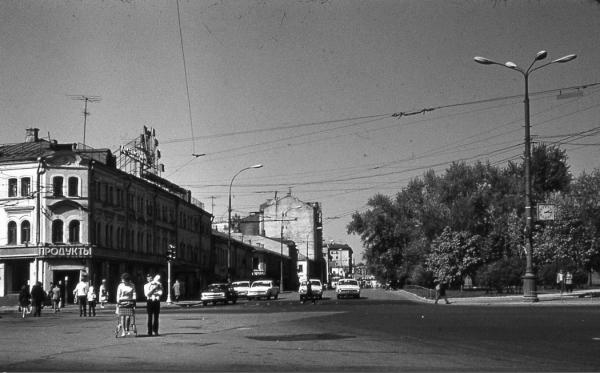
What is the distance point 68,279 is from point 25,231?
465cm

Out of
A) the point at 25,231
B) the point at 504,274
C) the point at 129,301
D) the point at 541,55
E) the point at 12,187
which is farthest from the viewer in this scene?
the point at 12,187

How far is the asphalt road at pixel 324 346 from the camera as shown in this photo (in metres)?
13.3

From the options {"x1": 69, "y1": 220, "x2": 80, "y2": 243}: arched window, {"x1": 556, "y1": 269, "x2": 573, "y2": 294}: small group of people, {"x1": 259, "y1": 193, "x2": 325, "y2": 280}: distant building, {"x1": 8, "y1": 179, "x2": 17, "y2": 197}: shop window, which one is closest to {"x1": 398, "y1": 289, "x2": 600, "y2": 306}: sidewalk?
{"x1": 556, "y1": 269, "x2": 573, "y2": 294}: small group of people

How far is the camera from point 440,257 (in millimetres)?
63875

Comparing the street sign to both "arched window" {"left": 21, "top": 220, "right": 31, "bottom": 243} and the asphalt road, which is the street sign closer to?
the asphalt road

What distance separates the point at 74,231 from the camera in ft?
190

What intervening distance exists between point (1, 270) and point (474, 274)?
36.6 metres

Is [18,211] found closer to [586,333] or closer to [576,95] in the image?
[576,95]

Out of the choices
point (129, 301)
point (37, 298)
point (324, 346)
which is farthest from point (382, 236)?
→ point (324, 346)

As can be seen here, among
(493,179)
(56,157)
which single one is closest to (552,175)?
(493,179)

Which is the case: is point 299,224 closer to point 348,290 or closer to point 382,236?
point 382,236

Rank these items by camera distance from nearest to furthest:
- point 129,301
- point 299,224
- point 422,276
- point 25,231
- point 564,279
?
point 129,301 → point 564,279 → point 25,231 → point 422,276 → point 299,224

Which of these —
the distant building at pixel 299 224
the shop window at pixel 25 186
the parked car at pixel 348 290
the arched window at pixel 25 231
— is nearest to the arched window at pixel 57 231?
the arched window at pixel 25 231

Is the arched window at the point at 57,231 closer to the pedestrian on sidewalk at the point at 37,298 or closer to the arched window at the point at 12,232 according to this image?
the arched window at the point at 12,232
